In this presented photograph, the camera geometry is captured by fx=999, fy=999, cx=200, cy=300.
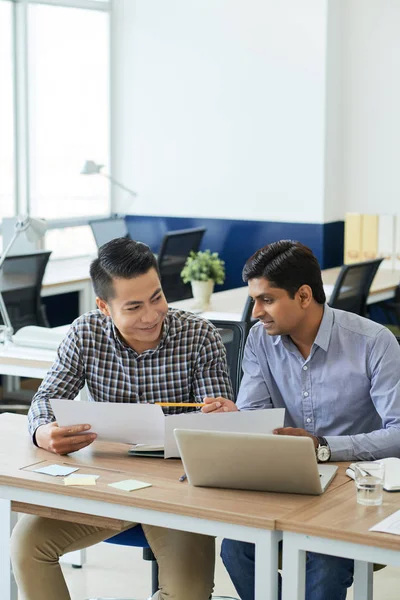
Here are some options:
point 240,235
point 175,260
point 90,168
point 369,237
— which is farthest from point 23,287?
point 369,237

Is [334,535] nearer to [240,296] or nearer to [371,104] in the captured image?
[240,296]

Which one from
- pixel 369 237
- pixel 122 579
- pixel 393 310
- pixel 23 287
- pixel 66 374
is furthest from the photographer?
pixel 369 237

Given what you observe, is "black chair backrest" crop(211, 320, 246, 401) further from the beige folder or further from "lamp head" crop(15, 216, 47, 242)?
the beige folder

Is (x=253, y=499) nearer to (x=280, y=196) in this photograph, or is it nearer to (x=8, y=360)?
(x=8, y=360)

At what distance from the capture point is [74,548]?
7.95 feet

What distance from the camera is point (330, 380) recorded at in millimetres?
2406

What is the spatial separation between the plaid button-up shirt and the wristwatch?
Answer: 38 cm

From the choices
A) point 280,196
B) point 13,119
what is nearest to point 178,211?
point 280,196

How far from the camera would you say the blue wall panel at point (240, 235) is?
22.5ft

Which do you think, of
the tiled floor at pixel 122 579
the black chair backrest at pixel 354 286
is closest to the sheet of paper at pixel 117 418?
the tiled floor at pixel 122 579

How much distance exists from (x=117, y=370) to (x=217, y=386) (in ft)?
0.85

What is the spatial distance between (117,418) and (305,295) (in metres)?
0.54

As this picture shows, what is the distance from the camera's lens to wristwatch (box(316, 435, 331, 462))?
2223 mm

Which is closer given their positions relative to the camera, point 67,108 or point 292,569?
point 292,569
